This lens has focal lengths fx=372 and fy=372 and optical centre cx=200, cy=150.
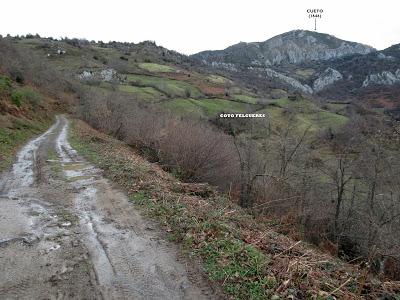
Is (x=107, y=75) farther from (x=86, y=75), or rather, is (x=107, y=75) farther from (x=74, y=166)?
(x=74, y=166)

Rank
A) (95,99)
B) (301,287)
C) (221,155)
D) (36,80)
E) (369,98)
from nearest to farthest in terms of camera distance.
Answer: (301,287) < (221,155) < (95,99) < (36,80) < (369,98)

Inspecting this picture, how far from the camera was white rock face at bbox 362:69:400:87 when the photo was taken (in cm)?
11388

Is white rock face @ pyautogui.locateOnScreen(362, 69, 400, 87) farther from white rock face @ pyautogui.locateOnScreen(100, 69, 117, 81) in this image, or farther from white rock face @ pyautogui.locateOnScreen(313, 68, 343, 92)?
white rock face @ pyautogui.locateOnScreen(100, 69, 117, 81)

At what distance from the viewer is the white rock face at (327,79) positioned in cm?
13288

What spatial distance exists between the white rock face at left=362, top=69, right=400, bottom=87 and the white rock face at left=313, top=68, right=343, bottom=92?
14.9 meters

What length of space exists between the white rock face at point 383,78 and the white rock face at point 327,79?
48.8 feet

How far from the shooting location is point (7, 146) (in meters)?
16.9

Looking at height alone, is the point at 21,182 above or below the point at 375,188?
above

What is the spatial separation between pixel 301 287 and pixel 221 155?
11530 millimetres

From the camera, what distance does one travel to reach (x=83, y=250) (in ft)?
20.2

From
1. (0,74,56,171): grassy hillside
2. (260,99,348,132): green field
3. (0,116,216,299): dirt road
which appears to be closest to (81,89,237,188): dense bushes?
(0,116,216,299): dirt road

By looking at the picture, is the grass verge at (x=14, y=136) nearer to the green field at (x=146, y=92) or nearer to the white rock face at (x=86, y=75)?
the green field at (x=146, y=92)

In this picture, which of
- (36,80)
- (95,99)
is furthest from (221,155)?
(36,80)

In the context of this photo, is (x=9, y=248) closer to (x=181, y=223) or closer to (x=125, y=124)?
(x=181, y=223)
